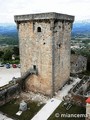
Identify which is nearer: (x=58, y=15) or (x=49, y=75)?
(x=58, y=15)

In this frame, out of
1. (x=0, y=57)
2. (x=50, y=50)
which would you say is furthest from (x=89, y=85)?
(x=0, y=57)

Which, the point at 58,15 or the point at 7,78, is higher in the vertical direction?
the point at 58,15

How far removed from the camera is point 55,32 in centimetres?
2489

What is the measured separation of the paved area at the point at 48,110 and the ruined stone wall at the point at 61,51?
2.84 m

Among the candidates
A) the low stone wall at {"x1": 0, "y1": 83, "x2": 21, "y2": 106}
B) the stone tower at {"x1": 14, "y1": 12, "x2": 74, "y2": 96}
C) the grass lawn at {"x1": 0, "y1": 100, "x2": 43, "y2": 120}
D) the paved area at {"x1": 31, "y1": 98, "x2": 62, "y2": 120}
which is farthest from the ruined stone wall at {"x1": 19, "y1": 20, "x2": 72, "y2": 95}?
the grass lawn at {"x1": 0, "y1": 100, "x2": 43, "y2": 120}

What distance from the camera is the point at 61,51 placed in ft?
90.5

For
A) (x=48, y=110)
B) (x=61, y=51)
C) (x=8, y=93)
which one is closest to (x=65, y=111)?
(x=48, y=110)

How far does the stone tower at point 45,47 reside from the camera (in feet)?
81.2

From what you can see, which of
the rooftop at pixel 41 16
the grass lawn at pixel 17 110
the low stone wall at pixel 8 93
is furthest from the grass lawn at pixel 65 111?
the rooftop at pixel 41 16

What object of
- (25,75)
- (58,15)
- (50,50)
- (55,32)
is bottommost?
(25,75)

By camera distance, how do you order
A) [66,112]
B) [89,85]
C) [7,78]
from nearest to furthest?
[66,112], [89,85], [7,78]

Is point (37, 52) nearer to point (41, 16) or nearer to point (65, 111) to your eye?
point (41, 16)

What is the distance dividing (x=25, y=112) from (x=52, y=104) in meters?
3.80

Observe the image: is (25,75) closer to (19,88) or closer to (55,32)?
(19,88)
